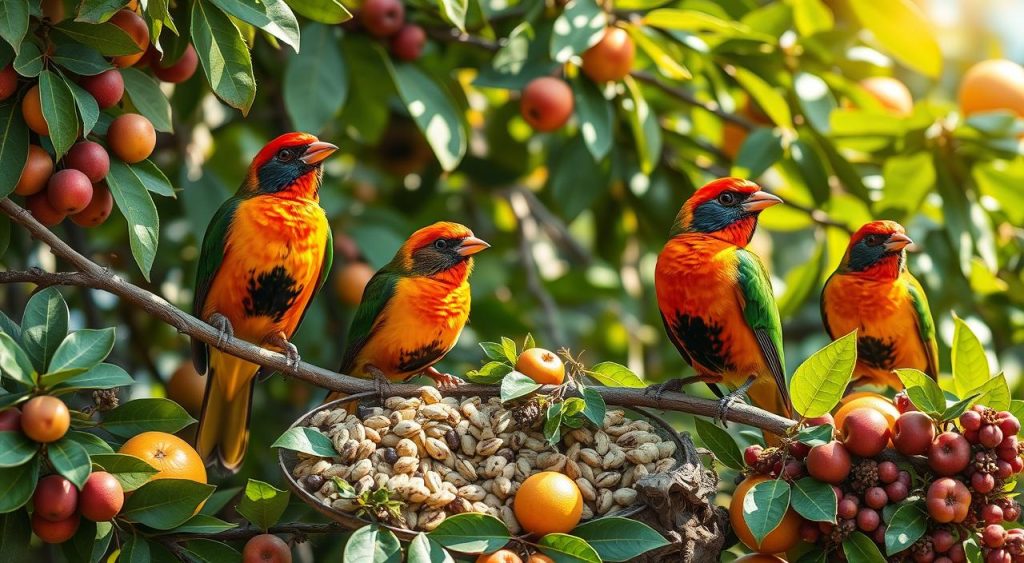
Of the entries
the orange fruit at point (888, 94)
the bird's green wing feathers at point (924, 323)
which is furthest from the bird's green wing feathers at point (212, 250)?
the orange fruit at point (888, 94)

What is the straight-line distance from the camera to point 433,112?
16.8ft

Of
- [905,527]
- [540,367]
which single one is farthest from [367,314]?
[905,527]

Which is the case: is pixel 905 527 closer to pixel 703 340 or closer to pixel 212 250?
pixel 703 340

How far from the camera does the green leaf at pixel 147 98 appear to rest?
3949 millimetres

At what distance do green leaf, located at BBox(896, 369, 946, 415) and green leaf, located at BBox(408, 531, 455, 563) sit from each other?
1405 millimetres

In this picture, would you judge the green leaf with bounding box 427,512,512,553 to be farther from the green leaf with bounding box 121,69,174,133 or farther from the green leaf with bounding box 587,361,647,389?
the green leaf with bounding box 121,69,174,133

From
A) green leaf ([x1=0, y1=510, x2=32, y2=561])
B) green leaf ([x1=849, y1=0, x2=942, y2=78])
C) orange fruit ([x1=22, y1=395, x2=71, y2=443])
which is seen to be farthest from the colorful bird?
green leaf ([x1=849, y1=0, x2=942, y2=78])

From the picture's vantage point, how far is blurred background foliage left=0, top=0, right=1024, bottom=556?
5.28m

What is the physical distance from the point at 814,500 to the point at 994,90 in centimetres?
332

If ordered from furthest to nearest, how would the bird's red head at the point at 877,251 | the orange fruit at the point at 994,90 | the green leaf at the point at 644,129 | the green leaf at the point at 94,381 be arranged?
the orange fruit at the point at 994,90 → the green leaf at the point at 644,129 → the bird's red head at the point at 877,251 → the green leaf at the point at 94,381

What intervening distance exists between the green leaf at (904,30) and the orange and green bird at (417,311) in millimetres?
2804

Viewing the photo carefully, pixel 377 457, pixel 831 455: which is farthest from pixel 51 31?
pixel 831 455

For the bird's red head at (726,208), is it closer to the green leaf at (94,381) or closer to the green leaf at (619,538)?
the green leaf at (619,538)

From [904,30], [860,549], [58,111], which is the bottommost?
[860,549]
